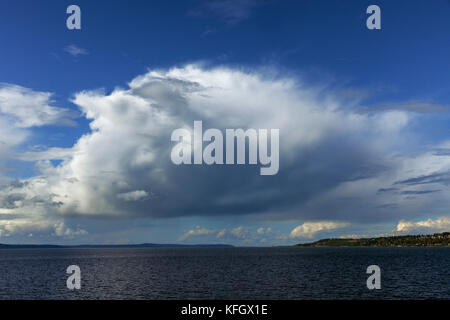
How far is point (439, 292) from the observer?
66.9 m
